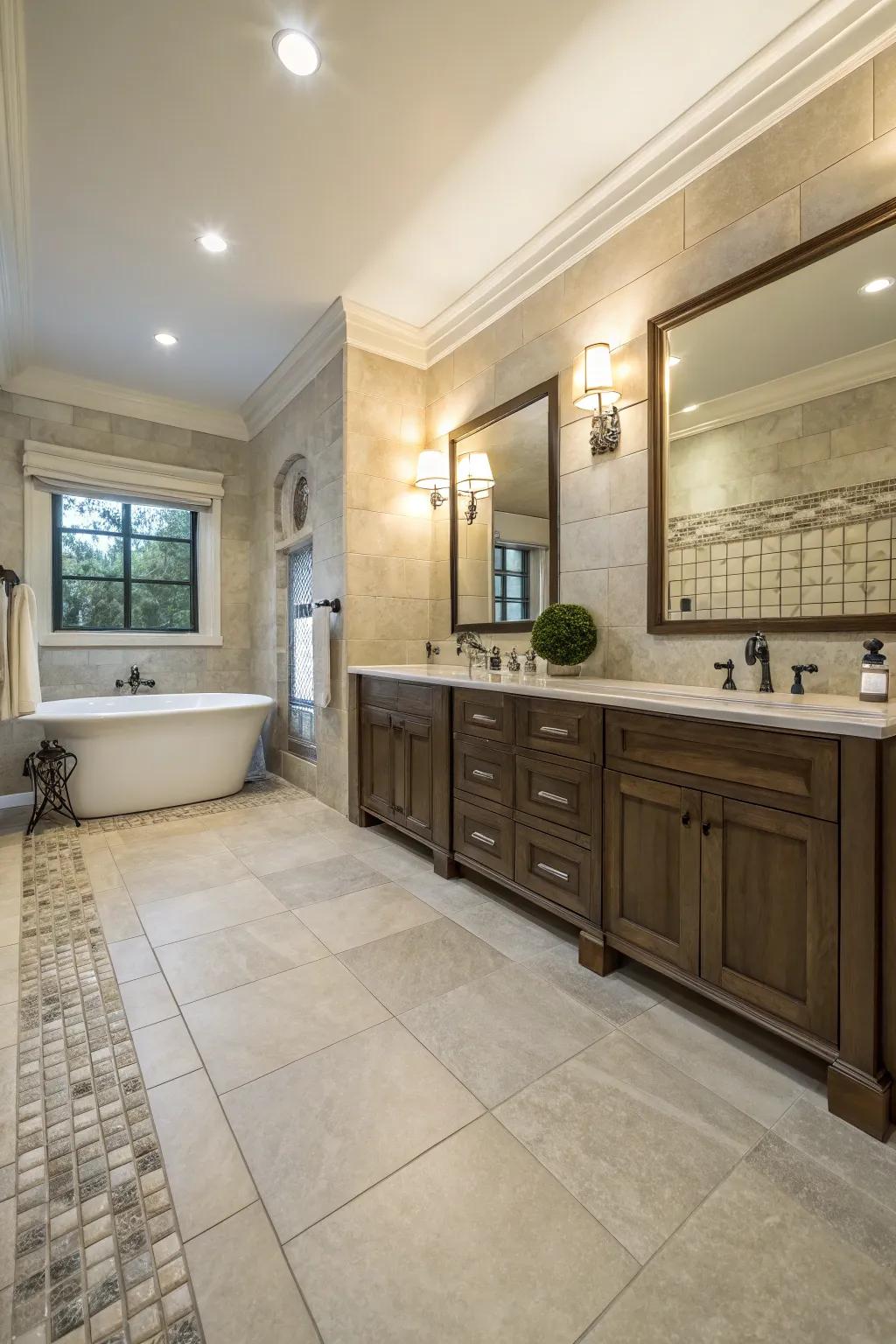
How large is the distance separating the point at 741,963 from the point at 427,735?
156 cm

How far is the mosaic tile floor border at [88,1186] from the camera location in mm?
916

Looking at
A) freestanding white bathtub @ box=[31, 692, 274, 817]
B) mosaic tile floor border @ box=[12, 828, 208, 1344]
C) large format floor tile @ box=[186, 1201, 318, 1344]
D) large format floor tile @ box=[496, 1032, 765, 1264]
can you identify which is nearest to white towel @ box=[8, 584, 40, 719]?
freestanding white bathtub @ box=[31, 692, 274, 817]

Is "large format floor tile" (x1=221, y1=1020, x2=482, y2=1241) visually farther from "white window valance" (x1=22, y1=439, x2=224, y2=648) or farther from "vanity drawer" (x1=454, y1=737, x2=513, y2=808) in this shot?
"white window valance" (x1=22, y1=439, x2=224, y2=648)

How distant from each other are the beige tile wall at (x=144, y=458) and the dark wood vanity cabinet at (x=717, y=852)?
3.29 m

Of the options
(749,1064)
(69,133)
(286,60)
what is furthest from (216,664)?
(749,1064)

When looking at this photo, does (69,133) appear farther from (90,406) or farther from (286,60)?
(90,406)

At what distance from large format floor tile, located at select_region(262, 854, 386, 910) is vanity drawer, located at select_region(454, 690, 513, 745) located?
0.83 m

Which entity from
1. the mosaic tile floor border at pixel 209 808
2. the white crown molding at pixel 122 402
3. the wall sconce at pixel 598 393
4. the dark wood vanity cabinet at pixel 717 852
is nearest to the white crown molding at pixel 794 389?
the wall sconce at pixel 598 393

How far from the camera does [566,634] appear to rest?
243cm

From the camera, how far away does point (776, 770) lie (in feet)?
4.59

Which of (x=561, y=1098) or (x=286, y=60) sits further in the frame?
(x=286, y=60)

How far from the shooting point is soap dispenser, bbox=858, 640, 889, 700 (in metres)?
1.53

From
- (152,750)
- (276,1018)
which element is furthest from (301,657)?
(276,1018)

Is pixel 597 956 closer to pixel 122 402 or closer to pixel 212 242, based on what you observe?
pixel 212 242
